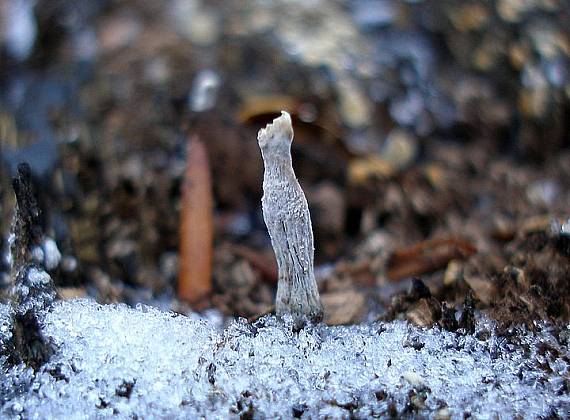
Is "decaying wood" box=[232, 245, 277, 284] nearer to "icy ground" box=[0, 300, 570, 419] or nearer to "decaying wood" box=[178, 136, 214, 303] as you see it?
"decaying wood" box=[178, 136, 214, 303]

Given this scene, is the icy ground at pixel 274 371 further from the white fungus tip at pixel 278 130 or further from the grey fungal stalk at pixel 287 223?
the white fungus tip at pixel 278 130

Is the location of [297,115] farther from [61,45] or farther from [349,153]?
[61,45]

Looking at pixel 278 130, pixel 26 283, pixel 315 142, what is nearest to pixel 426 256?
pixel 315 142

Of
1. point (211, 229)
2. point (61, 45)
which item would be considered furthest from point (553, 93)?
point (61, 45)

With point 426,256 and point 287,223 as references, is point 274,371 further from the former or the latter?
point 426,256

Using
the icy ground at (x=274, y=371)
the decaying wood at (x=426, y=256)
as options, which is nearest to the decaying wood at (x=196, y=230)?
the icy ground at (x=274, y=371)

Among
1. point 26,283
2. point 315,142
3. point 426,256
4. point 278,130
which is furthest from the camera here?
point 315,142
